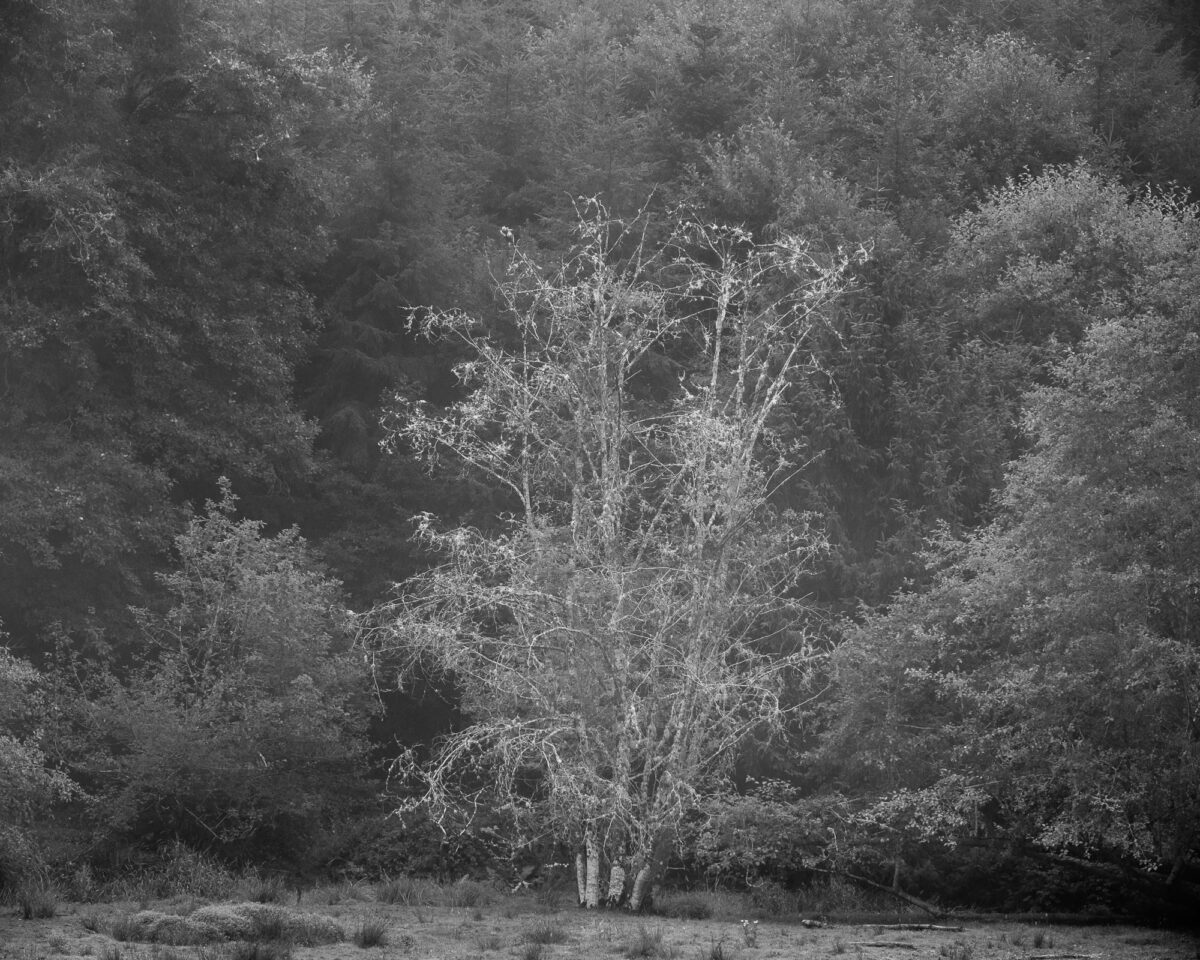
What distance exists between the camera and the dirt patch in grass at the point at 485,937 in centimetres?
1263

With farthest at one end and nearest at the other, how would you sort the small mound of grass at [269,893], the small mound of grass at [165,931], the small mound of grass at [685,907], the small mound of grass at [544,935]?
the small mound of grass at [685,907] → the small mound of grass at [269,893] → the small mound of grass at [544,935] → the small mound of grass at [165,931]

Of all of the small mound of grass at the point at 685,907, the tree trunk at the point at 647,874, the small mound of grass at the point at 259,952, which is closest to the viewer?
the small mound of grass at the point at 259,952

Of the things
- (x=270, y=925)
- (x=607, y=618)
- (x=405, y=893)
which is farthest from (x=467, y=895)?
(x=270, y=925)

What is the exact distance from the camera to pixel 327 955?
40.5 feet

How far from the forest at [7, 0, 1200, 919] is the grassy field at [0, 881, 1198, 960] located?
1152mm

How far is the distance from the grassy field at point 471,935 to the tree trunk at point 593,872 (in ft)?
1.02

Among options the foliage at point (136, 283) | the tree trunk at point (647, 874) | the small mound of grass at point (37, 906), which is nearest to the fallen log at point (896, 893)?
the tree trunk at point (647, 874)

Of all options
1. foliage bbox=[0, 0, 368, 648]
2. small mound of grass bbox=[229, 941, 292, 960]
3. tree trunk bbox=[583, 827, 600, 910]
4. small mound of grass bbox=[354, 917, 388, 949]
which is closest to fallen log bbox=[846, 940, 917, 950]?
tree trunk bbox=[583, 827, 600, 910]

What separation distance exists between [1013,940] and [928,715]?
226 inches

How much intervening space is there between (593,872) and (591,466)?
4.93 m

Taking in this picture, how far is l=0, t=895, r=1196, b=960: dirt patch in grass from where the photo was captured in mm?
12633

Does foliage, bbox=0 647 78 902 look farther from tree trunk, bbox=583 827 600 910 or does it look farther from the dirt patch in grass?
tree trunk, bbox=583 827 600 910

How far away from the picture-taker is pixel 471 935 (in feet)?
47.8

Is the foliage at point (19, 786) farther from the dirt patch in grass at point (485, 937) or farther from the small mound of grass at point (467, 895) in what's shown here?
the small mound of grass at point (467, 895)
